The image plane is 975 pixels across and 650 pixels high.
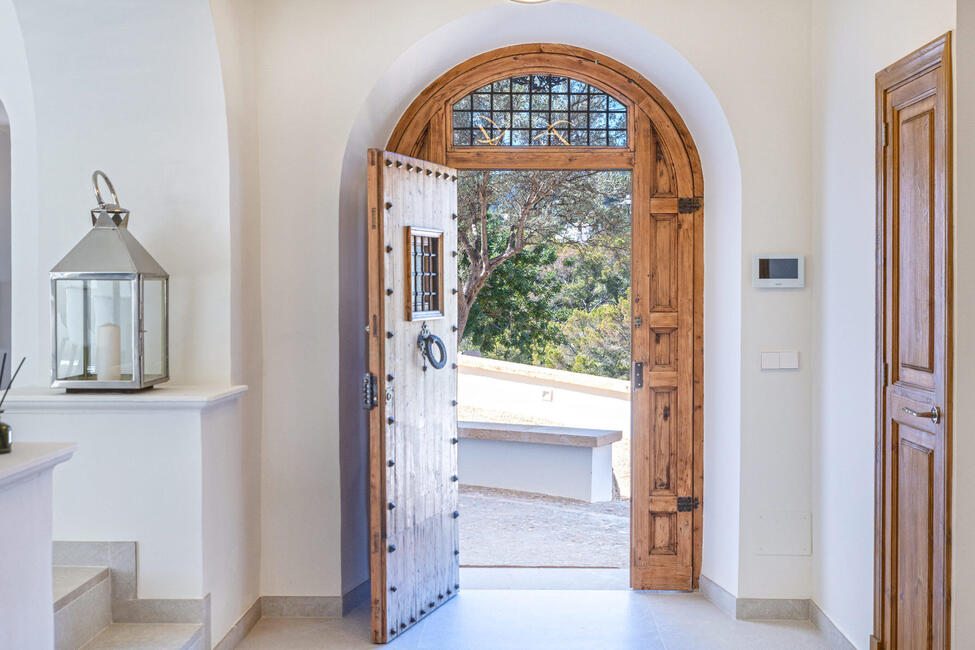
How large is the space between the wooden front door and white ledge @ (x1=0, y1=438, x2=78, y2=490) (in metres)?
2.37

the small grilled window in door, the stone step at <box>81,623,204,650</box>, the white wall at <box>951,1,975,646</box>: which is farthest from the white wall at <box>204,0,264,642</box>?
the white wall at <box>951,1,975,646</box>

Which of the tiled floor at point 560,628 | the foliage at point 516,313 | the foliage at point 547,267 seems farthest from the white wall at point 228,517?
the foliage at point 516,313

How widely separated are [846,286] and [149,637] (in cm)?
281

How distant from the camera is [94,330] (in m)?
3.12

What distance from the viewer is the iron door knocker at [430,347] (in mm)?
3807

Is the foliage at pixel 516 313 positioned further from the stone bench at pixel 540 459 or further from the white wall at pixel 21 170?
the white wall at pixel 21 170

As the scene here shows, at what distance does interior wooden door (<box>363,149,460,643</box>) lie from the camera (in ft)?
11.5

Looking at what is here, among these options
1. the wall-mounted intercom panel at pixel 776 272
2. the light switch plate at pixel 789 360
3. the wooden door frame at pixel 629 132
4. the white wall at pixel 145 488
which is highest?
the wooden door frame at pixel 629 132

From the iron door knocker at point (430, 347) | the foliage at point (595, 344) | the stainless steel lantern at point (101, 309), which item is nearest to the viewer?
the stainless steel lantern at point (101, 309)

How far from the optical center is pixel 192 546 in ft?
10.3

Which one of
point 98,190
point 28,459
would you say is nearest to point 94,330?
point 98,190

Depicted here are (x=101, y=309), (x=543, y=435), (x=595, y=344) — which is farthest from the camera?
(x=595, y=344)

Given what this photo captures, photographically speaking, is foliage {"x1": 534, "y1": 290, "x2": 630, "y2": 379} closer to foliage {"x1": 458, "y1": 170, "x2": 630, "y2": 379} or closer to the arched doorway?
foliage {"x1": 458, "y1": 170, "x2": 630, "y2": 379}

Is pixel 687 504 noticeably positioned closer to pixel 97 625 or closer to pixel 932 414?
pixel 932 414
